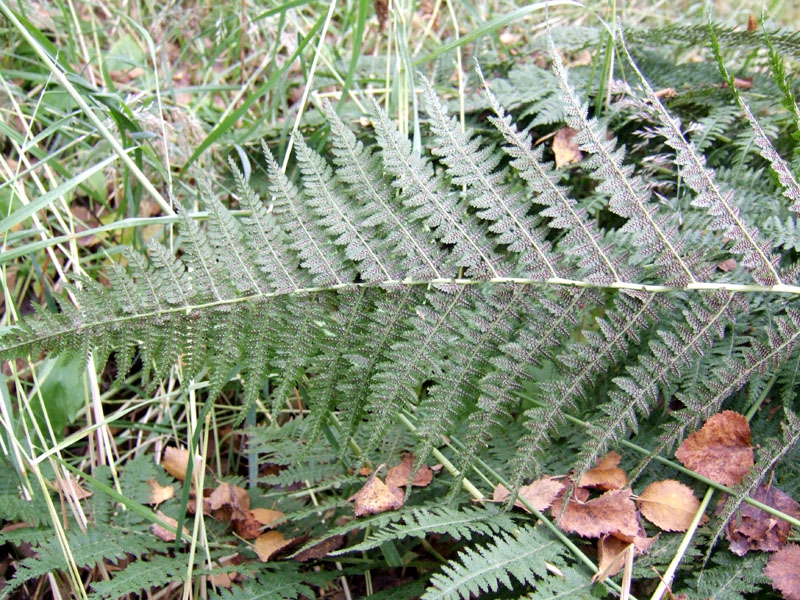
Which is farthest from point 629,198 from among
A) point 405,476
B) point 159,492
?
point 159,492

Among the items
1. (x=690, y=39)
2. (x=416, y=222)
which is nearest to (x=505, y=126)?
(x=416, y=222)

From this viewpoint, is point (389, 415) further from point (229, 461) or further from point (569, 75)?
point (569, 75)

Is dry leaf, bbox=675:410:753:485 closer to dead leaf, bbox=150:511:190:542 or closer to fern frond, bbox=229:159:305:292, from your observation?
fern frond, bbox=229:159:305:292

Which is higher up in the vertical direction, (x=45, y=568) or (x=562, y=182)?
(x=562, y=182)

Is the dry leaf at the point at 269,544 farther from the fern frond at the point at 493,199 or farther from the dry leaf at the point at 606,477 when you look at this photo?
the fern frond at the point at 493,199

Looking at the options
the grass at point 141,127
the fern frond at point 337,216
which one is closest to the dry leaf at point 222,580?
the grass at point 141,127

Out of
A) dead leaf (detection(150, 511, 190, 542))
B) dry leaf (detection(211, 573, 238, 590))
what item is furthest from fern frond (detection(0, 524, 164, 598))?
dry leaf (detection(211, 573, 238, 590))
